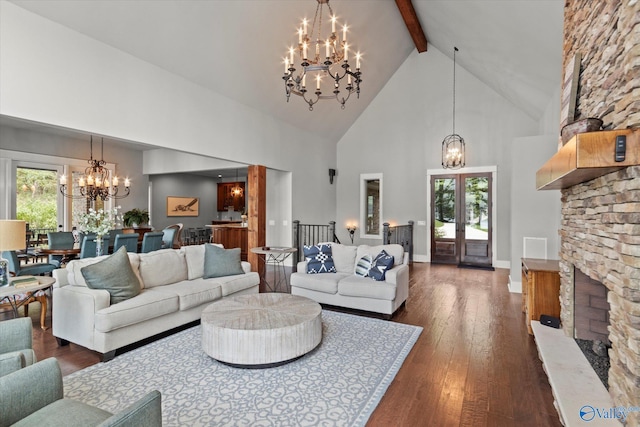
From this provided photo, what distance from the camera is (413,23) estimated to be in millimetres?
7543

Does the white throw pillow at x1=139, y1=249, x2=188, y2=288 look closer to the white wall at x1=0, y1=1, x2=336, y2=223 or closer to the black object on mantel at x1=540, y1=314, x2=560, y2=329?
the white wall at x1=0, y1=1, x2=336, y2=223

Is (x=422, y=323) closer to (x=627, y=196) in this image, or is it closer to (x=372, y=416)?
(x=372, y=416)

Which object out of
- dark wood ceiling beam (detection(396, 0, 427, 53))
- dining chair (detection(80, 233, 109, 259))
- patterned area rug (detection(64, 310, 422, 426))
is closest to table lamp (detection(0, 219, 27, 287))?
patterned area rug (detection(64, 310, 422, 426))

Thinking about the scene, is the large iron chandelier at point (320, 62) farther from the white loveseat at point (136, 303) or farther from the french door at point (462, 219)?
the french door at point (462, 219)

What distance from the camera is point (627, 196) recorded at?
1.83 m

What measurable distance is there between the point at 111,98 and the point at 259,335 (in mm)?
3857

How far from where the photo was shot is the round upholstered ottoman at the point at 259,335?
9.60 feet

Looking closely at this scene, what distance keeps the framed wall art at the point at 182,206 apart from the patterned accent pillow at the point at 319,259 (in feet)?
25.9

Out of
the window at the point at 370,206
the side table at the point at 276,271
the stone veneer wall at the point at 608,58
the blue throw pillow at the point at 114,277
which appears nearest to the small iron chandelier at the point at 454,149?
the window at the point at 370,206

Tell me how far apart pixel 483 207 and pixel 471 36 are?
4.15 m

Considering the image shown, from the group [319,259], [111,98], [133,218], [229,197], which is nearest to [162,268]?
[319,259]

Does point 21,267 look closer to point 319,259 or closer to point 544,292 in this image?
point 319,259

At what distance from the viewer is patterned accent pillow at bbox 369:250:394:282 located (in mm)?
4531

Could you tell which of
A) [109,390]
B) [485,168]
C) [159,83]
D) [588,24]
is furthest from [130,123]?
[485,168]
